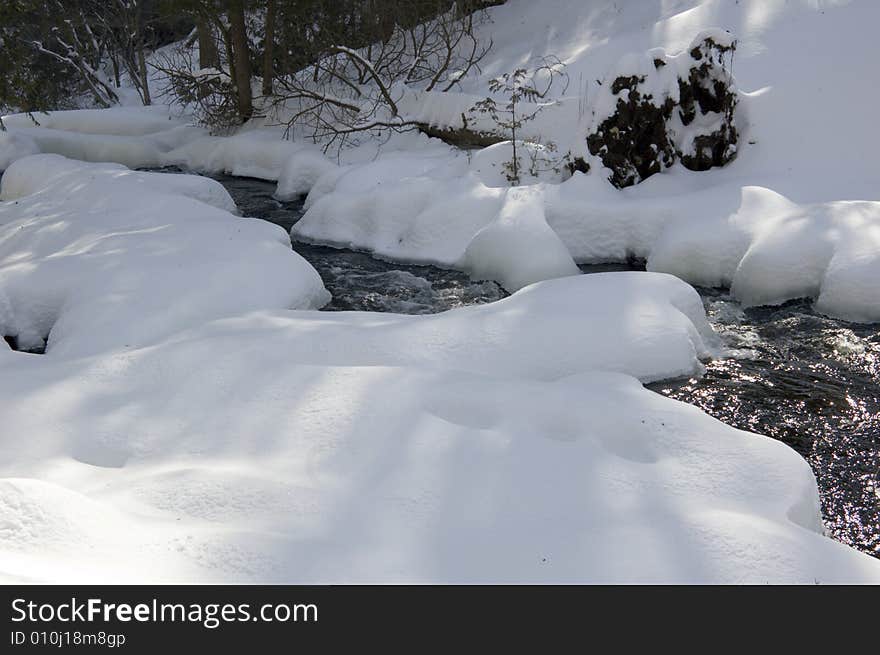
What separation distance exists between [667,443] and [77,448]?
2.76 meters

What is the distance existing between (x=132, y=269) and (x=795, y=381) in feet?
16.8

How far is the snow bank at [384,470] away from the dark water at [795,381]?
51 cm

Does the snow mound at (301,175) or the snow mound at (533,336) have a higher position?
the snow mound at (301,175)

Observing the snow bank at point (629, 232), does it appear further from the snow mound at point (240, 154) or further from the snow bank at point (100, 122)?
the snow bank at point (100, 122)

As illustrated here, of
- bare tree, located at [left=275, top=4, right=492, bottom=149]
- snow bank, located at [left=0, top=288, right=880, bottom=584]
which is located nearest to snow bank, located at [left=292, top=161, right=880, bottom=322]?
snow bank, located at [left=0, top=288, right=880, bottom=584]

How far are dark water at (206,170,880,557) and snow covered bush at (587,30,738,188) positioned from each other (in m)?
2.11

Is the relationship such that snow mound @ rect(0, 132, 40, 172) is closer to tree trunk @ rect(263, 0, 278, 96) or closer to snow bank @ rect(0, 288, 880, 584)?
tree trunk @ rect(263, 0, 278, 96)

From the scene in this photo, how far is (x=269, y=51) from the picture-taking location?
530 inches

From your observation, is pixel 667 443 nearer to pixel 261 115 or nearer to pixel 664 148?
pixel 664 148

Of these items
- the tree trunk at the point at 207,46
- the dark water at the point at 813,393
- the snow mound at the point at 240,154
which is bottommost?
the dark water at the point at 813,393

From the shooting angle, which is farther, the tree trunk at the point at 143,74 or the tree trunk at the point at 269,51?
the tree trunk at the point at 143,74

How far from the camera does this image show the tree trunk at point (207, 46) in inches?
539

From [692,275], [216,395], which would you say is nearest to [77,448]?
[216,395]

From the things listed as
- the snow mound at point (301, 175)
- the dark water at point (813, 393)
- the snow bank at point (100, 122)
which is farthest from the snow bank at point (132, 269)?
the snow bank at point (100, 122)
